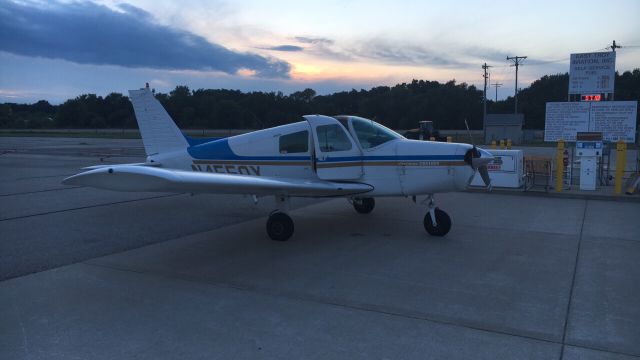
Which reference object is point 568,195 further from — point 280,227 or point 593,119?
point 280,227

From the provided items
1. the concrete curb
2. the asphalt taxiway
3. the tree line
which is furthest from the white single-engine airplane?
the tree line

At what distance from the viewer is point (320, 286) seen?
5582mm

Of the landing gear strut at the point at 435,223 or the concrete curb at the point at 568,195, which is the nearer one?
the landing gear strut at the point at 435,223

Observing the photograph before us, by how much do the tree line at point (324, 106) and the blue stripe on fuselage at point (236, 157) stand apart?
11.8 meters

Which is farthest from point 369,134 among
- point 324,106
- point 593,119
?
point 324,106

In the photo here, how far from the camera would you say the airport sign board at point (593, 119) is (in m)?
14.4

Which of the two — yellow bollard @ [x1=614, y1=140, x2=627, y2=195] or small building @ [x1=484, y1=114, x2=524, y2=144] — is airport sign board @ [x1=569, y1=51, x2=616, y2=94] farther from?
small building @ [x1=484, y1=114, x2=524, y2=144]

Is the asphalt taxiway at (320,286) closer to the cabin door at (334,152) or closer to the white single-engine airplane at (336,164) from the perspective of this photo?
the white single-engine airplane at (336,164)

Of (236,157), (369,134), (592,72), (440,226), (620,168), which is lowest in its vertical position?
(440,226)

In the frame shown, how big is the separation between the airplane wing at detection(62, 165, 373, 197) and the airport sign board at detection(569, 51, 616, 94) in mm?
10687

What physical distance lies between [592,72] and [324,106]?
26.6 m

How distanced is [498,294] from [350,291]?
1.59m

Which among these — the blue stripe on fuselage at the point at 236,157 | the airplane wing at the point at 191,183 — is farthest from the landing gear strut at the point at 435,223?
the airplane wing at the point at 191,183

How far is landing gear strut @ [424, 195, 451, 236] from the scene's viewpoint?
802cm
